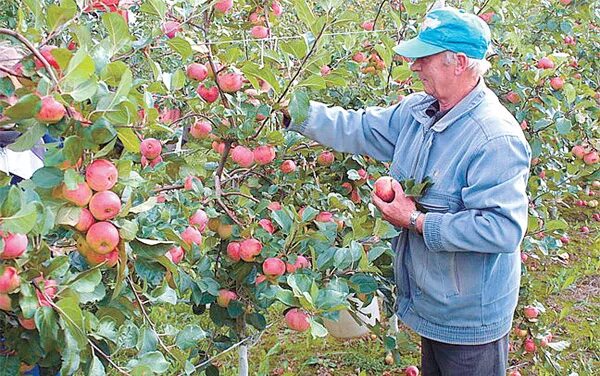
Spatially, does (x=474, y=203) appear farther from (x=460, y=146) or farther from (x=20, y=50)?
(x=20, y=50)

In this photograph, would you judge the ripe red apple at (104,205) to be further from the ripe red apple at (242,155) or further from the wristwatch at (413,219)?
the wristwatch at (413,219)

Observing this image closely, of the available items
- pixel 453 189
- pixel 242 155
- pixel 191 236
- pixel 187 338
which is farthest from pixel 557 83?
pixel 187 338

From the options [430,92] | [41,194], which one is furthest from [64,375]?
[430,92]

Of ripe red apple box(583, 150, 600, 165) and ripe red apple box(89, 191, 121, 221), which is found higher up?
ripe red apple box(89, 191, 121, 221)

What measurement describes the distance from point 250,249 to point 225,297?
22cm

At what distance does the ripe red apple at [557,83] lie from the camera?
101 inches

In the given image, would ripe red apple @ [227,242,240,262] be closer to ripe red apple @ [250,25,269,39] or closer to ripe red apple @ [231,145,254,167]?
ripe red apple @ [231,145,254,167]

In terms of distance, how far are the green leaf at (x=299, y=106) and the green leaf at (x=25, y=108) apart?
0.85 metres

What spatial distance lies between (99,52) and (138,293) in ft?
1.70

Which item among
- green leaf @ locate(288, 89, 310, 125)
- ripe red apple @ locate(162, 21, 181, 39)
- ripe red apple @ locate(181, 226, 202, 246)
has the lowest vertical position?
ripe red apple @ locate(181, 226, 202, 246)

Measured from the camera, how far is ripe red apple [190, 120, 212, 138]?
1907 millimetres

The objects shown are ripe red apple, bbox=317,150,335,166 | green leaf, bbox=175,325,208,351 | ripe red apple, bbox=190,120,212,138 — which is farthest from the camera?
ripe red apple, bbox=317,150,335,166

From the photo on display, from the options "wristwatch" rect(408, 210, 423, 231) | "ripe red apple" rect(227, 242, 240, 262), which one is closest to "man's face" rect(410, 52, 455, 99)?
"wristwatch" rect(408, 210, 423, 231)

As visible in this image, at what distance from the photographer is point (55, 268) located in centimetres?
110
